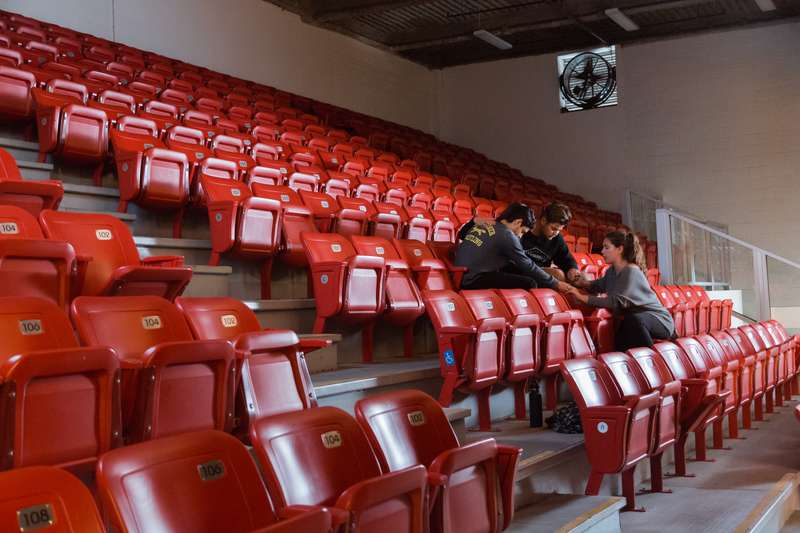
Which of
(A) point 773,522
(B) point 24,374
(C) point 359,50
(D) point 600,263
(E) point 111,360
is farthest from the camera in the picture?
Result: (C) point 359,50

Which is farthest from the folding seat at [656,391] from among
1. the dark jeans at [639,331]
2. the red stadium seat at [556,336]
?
the dark jeans at [639,331]

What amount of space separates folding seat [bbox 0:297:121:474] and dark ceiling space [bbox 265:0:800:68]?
6.84 metres

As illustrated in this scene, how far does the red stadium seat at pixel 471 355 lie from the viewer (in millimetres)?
2537

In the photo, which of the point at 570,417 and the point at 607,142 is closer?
the point at 570,417

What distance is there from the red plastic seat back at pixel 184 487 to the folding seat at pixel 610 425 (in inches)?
54.2

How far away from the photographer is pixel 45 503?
844mm

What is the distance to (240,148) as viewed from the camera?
4.38 m

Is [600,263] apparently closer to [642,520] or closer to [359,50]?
[642,520]

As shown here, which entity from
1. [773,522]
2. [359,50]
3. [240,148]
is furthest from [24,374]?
[359,50]

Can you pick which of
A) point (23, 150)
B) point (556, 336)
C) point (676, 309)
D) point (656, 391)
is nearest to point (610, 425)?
point (656, 391)

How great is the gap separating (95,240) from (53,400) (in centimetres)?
98

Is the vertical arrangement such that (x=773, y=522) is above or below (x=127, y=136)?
below

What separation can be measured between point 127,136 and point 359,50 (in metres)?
5.82

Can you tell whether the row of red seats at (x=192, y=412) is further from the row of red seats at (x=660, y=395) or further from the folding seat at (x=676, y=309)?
the folding seat at (x=676, y=309)
